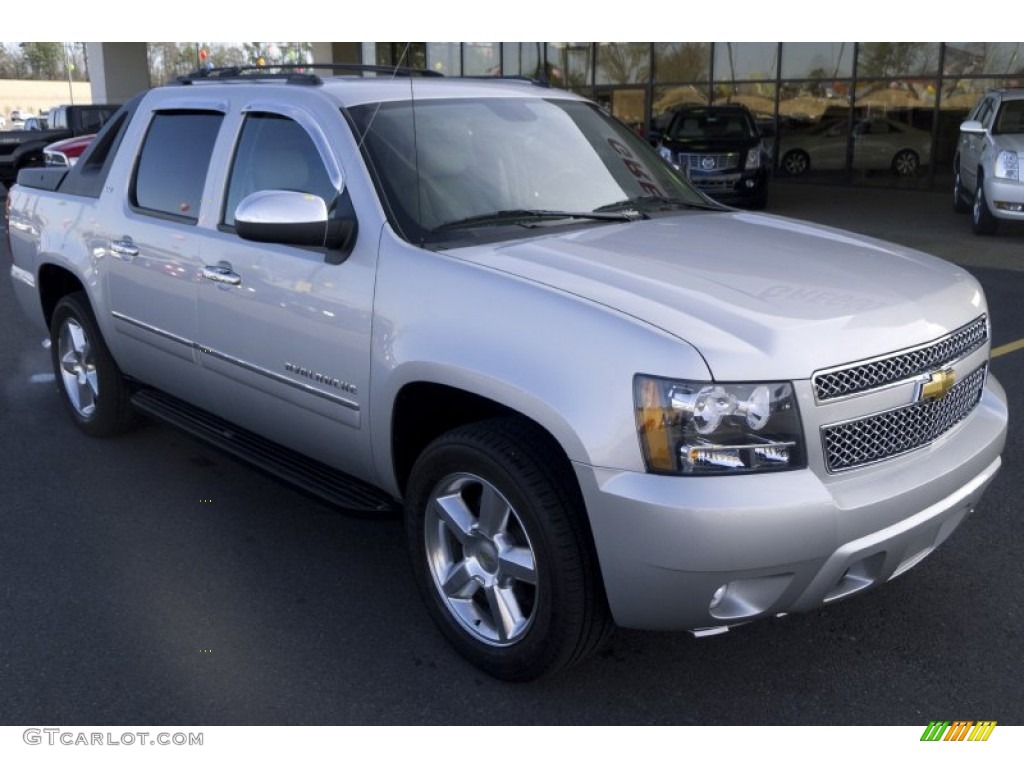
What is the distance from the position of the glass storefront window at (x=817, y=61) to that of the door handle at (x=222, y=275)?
18782mm

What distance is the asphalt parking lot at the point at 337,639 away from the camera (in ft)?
10.3

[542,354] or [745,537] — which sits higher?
[542,354]

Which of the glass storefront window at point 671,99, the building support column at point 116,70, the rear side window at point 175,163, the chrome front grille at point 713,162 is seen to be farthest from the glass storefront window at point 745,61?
the rear side window at point 175,163

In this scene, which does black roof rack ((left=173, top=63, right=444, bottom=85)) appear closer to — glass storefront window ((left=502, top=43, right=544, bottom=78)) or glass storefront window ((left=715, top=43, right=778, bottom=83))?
glass storefront window ((left=715, top=43, right=778, bottom=83))

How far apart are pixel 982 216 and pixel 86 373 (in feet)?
36.7

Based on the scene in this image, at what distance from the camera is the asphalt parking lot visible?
3.12m

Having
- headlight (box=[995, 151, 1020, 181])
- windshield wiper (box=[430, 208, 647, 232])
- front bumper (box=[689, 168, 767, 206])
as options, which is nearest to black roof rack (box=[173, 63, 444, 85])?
windshield wiper (box=[430, 208, 647, 232])

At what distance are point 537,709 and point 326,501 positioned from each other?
42.4 inches

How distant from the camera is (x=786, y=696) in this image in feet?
10.4

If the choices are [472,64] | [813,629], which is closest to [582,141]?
[813,629]

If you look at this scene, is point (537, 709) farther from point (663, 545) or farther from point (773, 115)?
point (773, 115)

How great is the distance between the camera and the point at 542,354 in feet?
9.50

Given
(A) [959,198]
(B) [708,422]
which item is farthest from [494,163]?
(A) [959,198]

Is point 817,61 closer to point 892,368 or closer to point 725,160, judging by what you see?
point 725,160
